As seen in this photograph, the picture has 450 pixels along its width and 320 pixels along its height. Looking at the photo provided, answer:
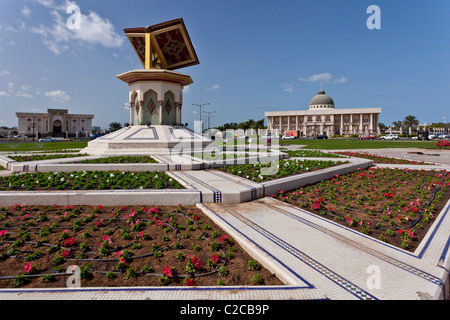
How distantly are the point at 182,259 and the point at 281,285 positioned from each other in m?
1.40

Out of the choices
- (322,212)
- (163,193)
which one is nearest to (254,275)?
(322,212)

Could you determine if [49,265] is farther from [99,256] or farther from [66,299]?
[66,299]

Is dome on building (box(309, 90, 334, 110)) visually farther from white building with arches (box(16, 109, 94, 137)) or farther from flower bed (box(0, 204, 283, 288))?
flower bed (box(0, 204, 283, 288))

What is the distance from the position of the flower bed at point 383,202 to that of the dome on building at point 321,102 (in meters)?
99.1

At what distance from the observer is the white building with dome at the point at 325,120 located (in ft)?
295

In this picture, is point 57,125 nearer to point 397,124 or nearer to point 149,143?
point 149,143

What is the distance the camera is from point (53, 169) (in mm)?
9375

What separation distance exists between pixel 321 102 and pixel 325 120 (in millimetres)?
10502

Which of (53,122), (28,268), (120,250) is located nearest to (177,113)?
(120,250)

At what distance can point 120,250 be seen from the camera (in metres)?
3.87

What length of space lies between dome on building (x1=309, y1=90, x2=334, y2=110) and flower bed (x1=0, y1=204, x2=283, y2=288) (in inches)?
4184

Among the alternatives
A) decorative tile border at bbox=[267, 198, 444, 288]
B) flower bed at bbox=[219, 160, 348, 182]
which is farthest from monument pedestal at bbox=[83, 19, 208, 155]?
decorative tile border at bbox=[267, 198, 444, 288]

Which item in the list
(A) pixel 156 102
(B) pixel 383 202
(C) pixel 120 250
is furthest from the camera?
(A) pixel 156 102

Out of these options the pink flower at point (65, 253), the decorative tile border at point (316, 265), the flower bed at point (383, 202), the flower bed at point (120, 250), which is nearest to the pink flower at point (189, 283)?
the flower bed at point (120, 250)
